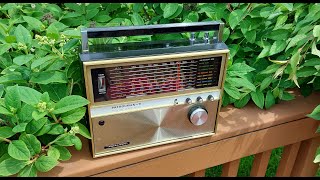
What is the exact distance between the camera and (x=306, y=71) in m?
1.06

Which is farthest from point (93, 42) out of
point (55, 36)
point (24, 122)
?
point (24, 122)

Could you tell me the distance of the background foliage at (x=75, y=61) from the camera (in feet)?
2.69

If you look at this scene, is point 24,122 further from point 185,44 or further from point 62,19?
point 62,19

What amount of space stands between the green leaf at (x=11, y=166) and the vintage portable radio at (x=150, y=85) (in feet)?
0.51

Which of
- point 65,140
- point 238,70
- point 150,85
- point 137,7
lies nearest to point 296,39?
point 238,70

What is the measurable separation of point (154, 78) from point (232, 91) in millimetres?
260

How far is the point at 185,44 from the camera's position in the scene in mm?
860

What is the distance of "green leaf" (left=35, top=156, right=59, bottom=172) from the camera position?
2.66 ft

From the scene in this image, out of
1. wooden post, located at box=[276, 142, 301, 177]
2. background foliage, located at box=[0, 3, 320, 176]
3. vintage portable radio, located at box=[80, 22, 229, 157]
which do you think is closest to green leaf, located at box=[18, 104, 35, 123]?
background foliage, located at box=[0, 3, 320, 176]

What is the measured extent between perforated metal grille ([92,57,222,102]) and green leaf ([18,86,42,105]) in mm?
123

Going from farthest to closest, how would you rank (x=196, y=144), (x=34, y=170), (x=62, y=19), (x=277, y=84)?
(x=62, y=19), (x=277, y=84), (x=196, y=144), (x=34, y=170)

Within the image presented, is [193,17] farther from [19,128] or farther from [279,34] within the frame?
[19,128]

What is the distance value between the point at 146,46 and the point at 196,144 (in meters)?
0.30

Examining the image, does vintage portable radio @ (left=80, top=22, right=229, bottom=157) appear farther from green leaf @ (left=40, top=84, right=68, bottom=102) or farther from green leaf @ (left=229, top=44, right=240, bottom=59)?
green leaf @ (left=229, top=44, right=240, bottom=59)
